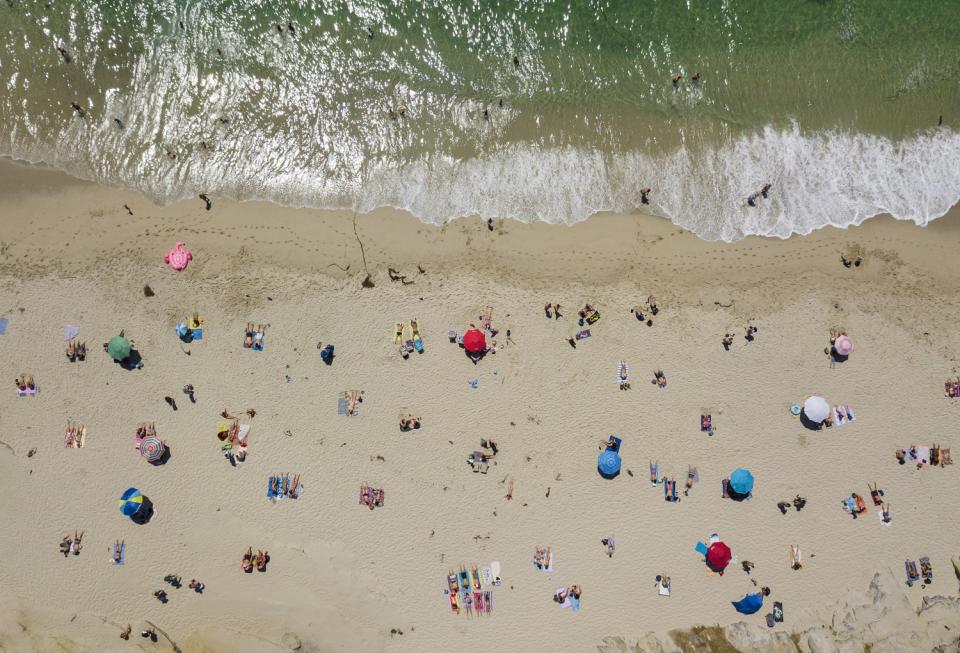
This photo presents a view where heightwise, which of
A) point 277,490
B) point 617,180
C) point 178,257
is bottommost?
point 277,490

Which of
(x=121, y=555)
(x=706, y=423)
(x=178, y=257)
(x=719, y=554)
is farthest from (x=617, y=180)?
(x=121, y=555)

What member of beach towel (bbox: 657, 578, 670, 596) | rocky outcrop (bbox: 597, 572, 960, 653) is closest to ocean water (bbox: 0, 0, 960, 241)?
beach towel (bbox: 657, 578, 670, 596)

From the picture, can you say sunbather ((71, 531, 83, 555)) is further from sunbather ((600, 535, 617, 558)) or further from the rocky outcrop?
the rocky outcrop

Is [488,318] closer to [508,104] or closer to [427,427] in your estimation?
→ [427,427]

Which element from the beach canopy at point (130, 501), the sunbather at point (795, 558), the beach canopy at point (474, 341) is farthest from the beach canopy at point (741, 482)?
the beach canopy at point (130, 501)

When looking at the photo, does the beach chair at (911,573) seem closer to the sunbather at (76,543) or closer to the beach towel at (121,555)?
the beach towel at (121,555)

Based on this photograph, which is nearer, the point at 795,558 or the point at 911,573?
the point at 911,573
